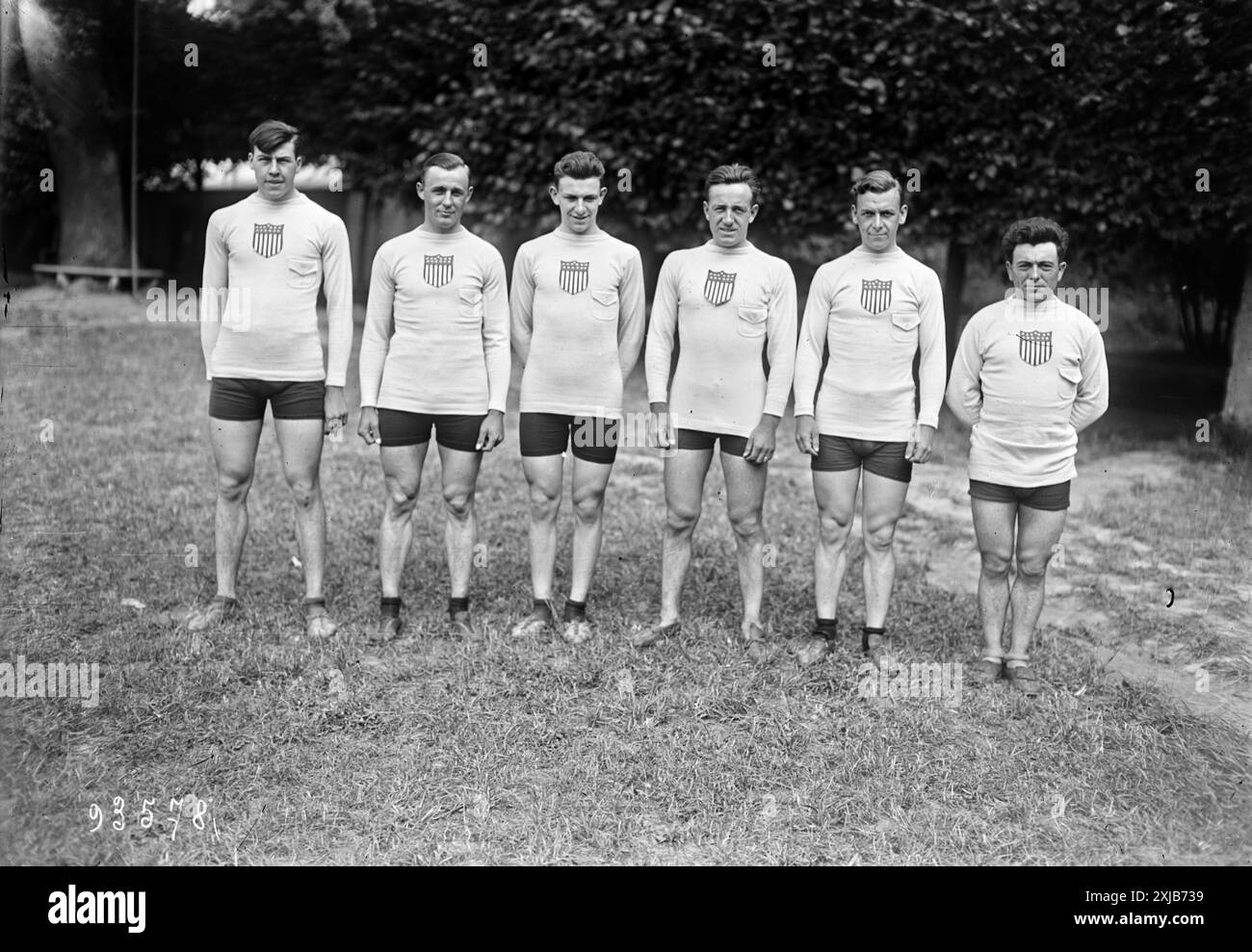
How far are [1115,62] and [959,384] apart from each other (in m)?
5.50

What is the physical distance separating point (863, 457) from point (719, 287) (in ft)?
3.12

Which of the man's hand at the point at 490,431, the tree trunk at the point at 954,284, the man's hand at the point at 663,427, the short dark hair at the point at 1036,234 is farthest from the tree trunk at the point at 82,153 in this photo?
the tree trunk at the point at 954,284

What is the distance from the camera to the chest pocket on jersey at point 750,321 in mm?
5000

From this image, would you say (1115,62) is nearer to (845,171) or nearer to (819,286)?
(845,171)

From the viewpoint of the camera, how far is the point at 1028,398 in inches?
185

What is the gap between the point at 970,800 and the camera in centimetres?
400

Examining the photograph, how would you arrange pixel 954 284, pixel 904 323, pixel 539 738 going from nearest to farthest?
pixel 539 738 < pixel 904 323 < pixel 954 284

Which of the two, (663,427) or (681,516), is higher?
(663,427)

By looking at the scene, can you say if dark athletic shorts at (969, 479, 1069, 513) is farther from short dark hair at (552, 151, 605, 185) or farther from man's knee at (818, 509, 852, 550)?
short dark hair at (552, 151, 605, 185)

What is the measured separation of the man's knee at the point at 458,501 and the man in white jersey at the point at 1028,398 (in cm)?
214

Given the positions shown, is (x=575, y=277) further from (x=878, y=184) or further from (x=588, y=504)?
(x=878, y=184)

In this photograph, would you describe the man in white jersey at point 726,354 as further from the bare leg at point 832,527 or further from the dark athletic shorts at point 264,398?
the dark athletic shorts at point 264,398

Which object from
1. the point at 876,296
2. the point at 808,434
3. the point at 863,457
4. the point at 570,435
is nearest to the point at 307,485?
the point at 570,435

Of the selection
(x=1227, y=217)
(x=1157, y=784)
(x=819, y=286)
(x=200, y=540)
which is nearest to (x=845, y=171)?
(x=1227, y=217)
